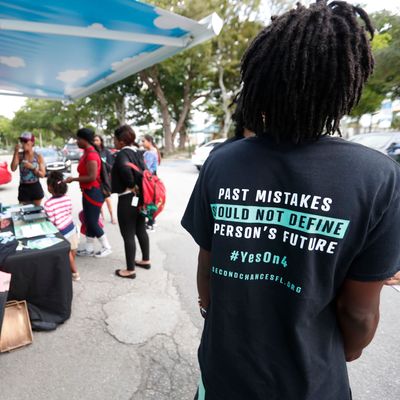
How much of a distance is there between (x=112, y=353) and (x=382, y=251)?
83.0 inches

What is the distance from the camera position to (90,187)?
352cm

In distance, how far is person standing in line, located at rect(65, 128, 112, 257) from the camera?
10.9 feet

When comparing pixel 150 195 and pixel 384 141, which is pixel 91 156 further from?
pixel 384 141

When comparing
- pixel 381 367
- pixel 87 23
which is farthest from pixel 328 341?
pixel 87 23

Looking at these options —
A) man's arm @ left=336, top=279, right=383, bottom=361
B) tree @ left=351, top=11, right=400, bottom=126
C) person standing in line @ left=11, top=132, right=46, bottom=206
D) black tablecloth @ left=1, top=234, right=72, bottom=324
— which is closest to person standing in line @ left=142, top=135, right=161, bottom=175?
person standing in line @ left=11, top=132, right=46, bottom=206

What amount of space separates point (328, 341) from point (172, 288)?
249 centimetres

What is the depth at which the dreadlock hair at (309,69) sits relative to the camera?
71 cm

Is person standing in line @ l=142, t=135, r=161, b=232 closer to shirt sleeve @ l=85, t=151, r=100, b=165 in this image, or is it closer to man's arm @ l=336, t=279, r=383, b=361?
shirt sleeve @ l=85, t=151, r=100, b=165

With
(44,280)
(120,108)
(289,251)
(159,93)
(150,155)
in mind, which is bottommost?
(44,280)

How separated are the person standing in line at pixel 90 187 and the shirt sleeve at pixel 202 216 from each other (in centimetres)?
266

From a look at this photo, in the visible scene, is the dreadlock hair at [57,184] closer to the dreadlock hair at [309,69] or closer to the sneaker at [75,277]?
the sneaker at [75,277]

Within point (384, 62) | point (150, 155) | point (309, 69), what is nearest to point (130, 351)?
point (309, 69)

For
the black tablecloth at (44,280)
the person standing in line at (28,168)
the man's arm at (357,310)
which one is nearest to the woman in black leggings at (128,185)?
the black tablecloth at (44,280)

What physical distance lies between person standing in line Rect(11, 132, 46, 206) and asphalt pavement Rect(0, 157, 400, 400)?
161 centimetres
